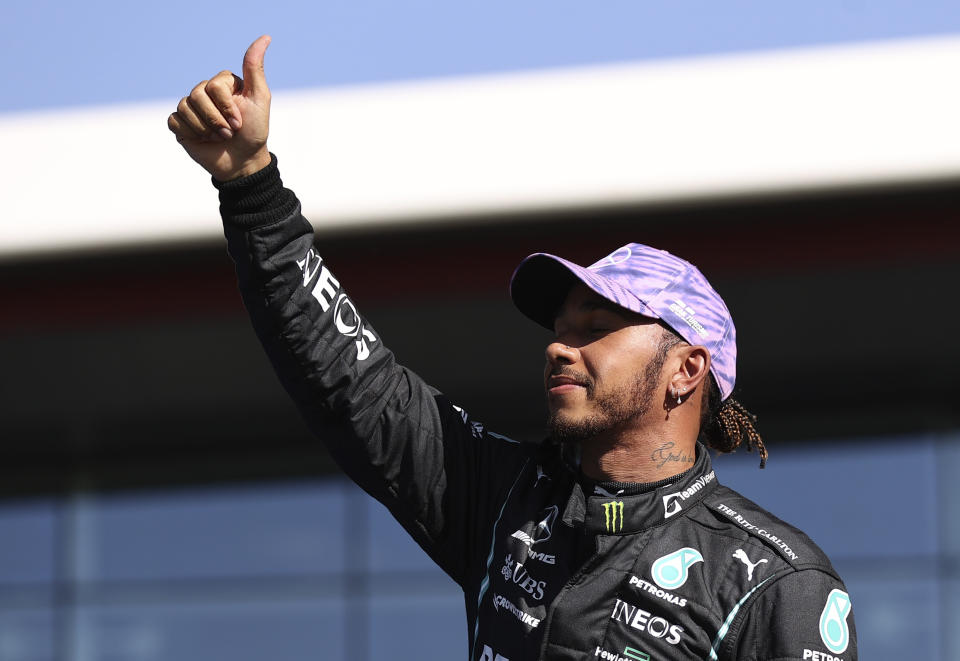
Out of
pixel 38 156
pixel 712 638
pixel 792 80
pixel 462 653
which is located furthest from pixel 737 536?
pixel 462 653

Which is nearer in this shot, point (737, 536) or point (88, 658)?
point (737, 536)

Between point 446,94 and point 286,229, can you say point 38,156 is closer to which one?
point 446,94

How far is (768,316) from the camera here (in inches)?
336

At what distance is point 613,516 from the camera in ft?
7.09

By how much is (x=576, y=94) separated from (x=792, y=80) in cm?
117

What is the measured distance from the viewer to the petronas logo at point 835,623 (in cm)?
196

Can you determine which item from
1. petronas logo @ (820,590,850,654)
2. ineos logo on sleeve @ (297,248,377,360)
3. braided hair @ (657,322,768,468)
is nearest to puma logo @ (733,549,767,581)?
petronas logo @ (820,590,850,654)

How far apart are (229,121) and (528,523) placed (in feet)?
2.92

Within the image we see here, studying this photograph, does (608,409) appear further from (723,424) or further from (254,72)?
(254,72)

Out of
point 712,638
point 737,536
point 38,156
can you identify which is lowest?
point 712,638

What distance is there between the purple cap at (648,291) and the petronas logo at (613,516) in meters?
0.36

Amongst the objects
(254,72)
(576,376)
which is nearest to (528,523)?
(576,376)

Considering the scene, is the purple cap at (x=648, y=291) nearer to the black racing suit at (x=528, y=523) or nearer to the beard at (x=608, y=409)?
the beard at (x=608, y=409)

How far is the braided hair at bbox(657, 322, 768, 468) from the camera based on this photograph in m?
2.48
